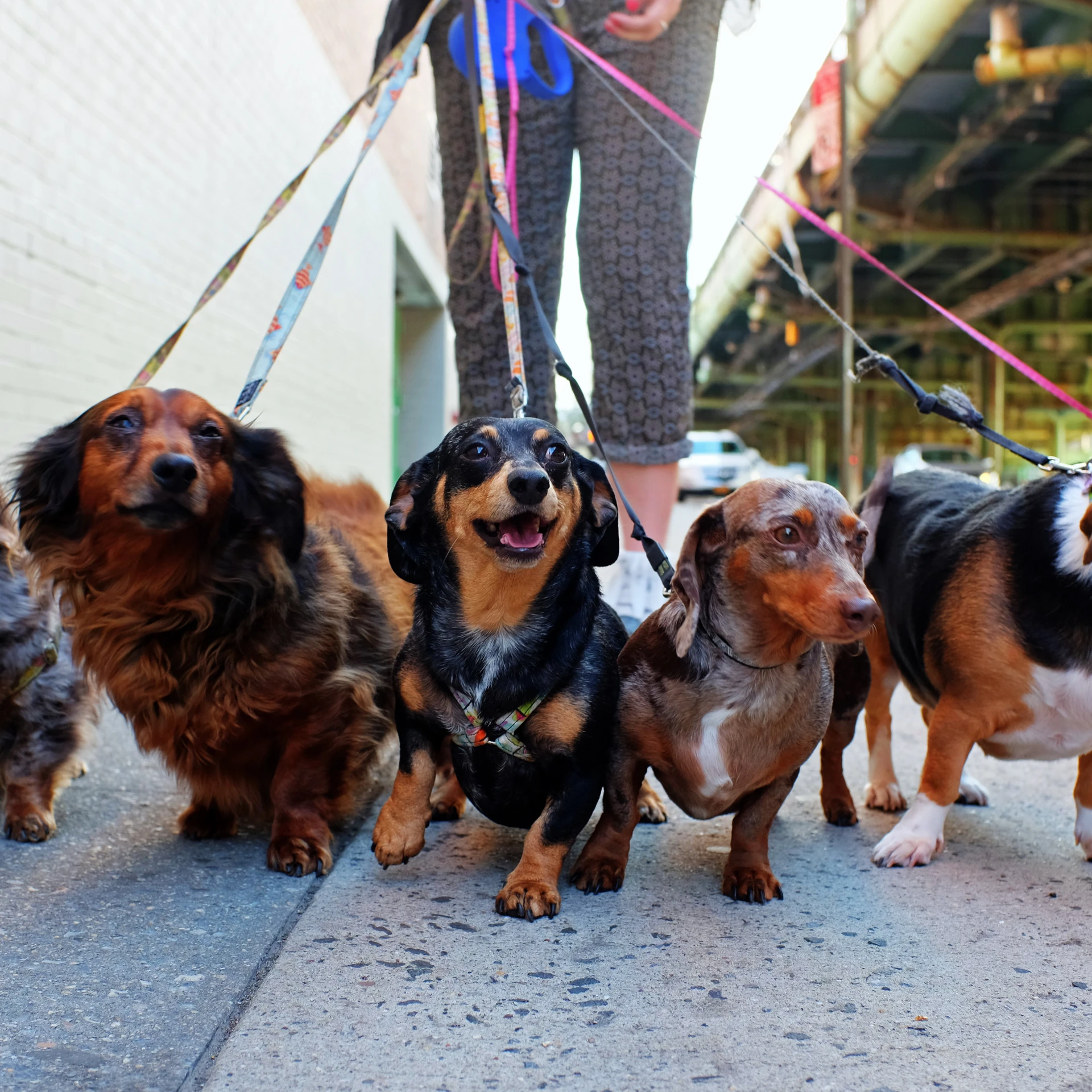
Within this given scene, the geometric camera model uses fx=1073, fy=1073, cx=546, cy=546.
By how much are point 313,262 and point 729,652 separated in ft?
5.03

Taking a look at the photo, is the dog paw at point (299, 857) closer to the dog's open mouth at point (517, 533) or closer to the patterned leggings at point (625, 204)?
the dog's open mouth at point (517, 533)

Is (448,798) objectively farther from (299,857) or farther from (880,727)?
(880,727)

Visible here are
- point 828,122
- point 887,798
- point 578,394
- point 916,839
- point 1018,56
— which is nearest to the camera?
point 916,839

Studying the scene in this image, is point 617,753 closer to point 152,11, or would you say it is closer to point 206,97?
point 152,11

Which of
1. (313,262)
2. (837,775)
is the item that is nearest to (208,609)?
(313,262)

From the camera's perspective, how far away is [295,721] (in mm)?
2424

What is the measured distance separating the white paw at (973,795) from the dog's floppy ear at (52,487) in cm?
234

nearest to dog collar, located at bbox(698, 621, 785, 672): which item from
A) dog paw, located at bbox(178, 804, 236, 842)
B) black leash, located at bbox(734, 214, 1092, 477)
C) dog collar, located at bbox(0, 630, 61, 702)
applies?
black leash, located at bbox(734, 214, 1092, 477)

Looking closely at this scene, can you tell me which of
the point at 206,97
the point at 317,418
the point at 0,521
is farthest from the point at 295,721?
the point at 317,418

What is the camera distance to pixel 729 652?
86.6 inches

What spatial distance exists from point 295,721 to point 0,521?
948mm

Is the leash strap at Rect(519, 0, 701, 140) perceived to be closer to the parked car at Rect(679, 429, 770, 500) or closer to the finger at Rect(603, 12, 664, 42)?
the finger at Rect(603, 12, 664, 42)

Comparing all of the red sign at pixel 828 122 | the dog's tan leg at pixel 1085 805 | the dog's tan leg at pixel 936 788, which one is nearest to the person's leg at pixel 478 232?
the dog's tan leg at pixel 936 788

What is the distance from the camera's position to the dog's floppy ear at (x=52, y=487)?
2.33 m
